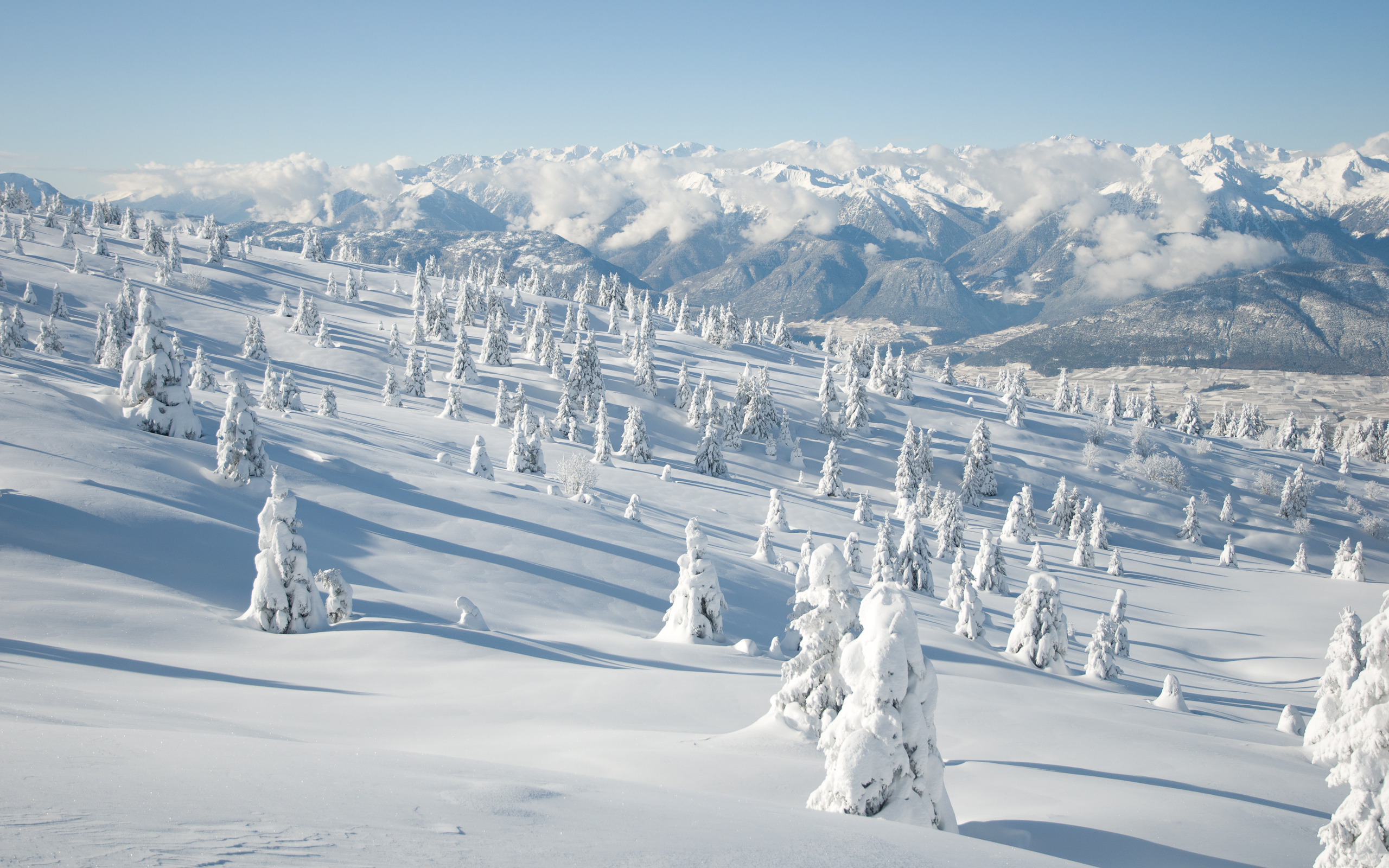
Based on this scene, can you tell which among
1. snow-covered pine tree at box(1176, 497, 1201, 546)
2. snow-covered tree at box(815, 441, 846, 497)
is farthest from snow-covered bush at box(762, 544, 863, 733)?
snow-covered pine tree at box(1176, 497, 1201, 546)

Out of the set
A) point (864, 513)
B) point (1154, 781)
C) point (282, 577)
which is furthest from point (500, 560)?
point (864, 513)

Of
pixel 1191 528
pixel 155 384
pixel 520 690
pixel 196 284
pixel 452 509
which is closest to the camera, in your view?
pixel 520 690

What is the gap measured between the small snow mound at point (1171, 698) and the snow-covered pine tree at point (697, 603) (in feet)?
67.0

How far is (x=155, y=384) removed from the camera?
3581cm

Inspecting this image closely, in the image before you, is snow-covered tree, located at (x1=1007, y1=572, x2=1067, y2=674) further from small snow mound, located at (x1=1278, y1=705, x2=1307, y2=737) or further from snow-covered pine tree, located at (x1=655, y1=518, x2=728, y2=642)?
snow-covered pine tree, located at (x1=655, y1=518, x2=728, y2=642)

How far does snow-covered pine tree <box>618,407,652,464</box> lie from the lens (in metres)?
83.6

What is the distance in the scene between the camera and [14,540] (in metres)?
21.1

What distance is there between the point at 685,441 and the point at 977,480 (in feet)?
131

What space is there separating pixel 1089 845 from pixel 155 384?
139ft

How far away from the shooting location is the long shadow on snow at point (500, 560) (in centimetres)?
3228

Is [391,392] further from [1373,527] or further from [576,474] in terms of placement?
[1373,527]

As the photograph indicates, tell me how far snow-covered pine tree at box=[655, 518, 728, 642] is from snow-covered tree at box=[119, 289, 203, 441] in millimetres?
27543

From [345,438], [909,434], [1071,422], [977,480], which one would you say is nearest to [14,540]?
[345,438]

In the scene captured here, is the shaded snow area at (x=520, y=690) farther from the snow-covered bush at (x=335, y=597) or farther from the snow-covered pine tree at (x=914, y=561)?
the snow-covered pine tree at (x=914, y=561)
